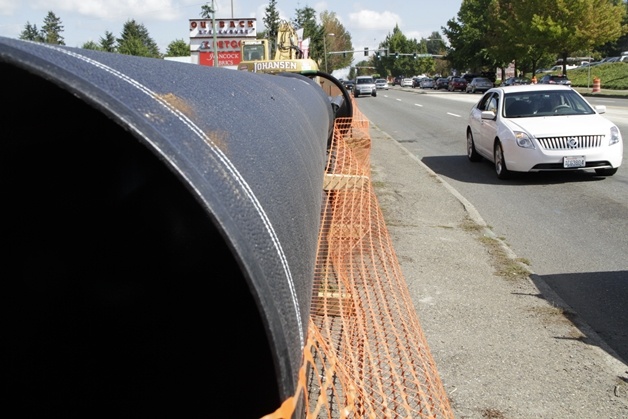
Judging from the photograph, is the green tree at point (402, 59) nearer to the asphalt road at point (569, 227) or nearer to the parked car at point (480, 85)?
the parked car at point (480, 85)

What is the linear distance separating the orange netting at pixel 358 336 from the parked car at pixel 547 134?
15.0 ft

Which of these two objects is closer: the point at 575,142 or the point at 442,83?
the point at 575,142

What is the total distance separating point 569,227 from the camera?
8469 mm

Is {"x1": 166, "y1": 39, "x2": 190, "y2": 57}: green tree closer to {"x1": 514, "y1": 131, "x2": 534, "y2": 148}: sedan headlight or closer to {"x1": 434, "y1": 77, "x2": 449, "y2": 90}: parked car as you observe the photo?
{"x1": 434, "y1": 77, "x2": 449, "y2": 90}: parked car

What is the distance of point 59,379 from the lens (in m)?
2.15

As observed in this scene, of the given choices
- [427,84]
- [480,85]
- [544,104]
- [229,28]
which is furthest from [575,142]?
[427,84]

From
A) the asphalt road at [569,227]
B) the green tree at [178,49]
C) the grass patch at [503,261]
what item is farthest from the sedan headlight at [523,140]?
the green tree at [178,49]

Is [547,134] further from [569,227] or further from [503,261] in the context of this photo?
[503,261]

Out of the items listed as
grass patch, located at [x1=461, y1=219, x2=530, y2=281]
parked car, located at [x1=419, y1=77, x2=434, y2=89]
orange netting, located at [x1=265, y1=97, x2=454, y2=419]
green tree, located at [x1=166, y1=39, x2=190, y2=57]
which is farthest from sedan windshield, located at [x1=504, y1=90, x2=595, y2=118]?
green tree, located at [x1=166, y1=39, x2=190, y2=57]

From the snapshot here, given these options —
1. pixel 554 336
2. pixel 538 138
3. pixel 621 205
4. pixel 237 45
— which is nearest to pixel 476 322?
pixel 554 336

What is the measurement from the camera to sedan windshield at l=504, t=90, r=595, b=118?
1241cm

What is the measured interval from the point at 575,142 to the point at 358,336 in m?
8.39

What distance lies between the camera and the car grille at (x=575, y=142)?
11336mm

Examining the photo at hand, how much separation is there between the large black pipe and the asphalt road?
3.52 m
